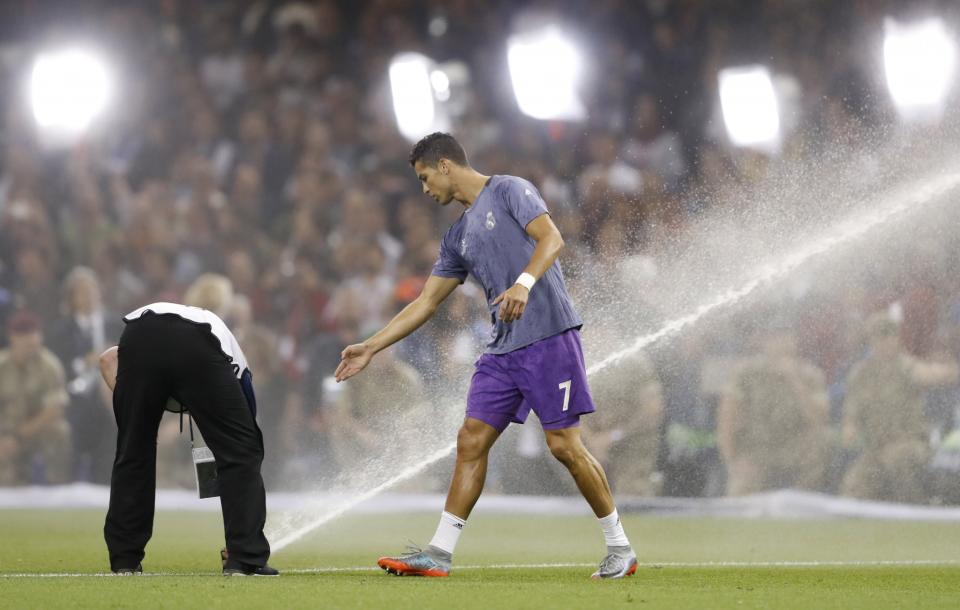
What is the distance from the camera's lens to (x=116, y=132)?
57.0ft

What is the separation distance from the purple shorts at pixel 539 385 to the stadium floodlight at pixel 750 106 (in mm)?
7483

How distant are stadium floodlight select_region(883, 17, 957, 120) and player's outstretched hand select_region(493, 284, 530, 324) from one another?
27.0 feet

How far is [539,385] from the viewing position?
706cm

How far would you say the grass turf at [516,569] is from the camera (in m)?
5.81

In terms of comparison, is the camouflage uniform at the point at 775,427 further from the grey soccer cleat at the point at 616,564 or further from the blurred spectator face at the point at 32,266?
the blurred spectator face at the point at 32,266

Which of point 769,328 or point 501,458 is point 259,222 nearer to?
point 501,458

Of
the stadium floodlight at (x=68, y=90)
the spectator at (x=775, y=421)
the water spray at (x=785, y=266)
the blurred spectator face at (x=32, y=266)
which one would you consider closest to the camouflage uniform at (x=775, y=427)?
the spectator at (x=775, y=421)

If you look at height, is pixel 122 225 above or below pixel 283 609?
above

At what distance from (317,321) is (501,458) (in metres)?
3.01

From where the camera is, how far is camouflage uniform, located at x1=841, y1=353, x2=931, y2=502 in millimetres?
11555

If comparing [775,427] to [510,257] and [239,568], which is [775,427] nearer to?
[510,257]

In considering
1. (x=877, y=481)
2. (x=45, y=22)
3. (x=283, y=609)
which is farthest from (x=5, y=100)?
(x=283, y=609)

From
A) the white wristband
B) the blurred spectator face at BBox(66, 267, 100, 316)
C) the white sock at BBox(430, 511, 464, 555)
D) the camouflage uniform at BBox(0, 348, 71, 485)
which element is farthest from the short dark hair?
the blurred spectator face at BBox(66, 267, 100, 316)

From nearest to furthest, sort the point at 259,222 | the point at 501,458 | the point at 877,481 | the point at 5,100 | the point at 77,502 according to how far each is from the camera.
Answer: the point at 877,481 < the point at 501,458 < the point at 77,502 < the point at 259,222 < the point at 5,100
